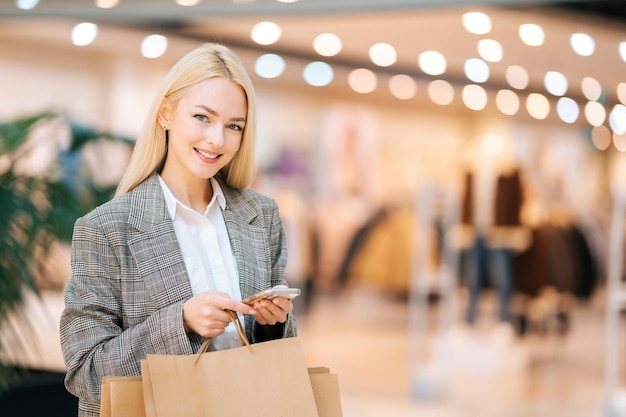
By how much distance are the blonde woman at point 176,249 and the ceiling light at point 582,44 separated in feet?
17.9

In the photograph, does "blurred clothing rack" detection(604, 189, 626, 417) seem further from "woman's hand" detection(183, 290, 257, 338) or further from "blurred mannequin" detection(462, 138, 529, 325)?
"woman's hand" detection(183, 290, 257, 338)

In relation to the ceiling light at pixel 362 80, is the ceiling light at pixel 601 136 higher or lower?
lower

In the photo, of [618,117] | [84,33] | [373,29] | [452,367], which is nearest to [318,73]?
[84,33]

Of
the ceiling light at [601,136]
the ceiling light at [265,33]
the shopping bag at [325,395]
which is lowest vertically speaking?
the shopping bag at [325,395]

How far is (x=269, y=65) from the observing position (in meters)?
8.80

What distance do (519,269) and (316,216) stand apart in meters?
3.19

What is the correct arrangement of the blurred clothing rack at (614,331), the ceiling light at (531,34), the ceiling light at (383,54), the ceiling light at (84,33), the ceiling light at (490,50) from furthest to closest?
the ceiling light at (84,33) < the ceiling light at (383,54) < the ceiling light at (490,50) < the ceiling light at (531,34) < the blurred clothing rack at (614,331)

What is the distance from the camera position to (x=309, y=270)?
962 centimetres

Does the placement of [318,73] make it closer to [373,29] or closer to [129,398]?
[373,29]

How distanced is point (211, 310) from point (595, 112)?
24.1 ft

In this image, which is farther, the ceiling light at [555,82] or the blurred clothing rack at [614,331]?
the ceiling light at [555,82]

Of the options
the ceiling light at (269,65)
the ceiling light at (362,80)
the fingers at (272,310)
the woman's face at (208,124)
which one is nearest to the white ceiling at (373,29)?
the ceiling light at (269,65)

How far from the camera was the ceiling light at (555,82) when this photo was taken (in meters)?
7.32

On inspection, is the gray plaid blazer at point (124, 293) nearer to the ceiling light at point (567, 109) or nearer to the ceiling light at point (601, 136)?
the ceiling light at point (567, 109)
